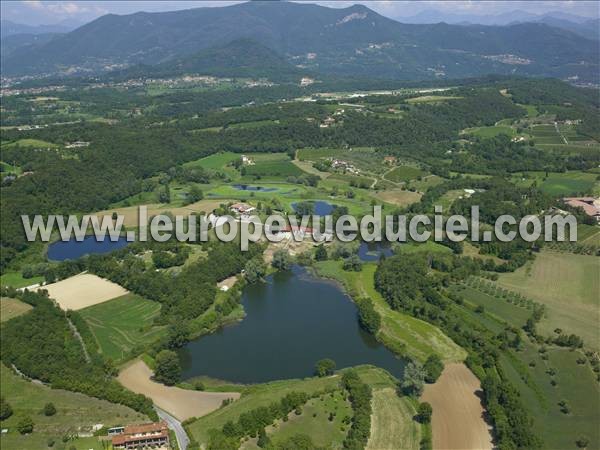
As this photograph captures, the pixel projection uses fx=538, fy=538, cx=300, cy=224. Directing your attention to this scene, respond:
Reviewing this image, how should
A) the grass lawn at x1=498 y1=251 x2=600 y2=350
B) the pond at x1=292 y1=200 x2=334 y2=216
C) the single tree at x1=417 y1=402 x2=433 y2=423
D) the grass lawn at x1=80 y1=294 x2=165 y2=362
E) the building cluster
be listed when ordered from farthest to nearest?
1. the building cluster
2. the pond at x1=292 y1=200 x2=334 y2=216
3. the grass lawn at x1=498 y1=251 x2=600 y2=350
4. the grass lawn at x1=80 y1=294 x2=165 y2=362
5. the single tree at x1=417 y1=402 x2=433 y2=423

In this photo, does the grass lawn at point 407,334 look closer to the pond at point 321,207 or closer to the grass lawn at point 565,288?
the grass lawn at point 565,288

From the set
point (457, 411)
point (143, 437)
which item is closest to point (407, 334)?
point (457, 411)

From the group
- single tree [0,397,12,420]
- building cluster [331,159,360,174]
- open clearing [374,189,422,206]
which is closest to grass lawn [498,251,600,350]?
open clearing [374,189,422,206]

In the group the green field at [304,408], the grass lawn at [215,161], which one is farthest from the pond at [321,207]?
the green field at [304,408]

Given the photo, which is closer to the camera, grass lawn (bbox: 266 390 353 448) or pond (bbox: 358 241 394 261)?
grass lawn (bbox: 266 390 353 448)

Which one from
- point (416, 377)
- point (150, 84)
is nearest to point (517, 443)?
point (416, 377)

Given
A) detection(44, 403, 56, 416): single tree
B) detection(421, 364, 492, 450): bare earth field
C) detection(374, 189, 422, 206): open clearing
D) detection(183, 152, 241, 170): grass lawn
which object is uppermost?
detection(183, 152, 241, 170): grass lawn

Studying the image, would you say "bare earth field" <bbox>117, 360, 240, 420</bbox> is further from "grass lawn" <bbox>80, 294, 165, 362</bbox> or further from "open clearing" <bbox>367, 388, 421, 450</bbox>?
"open clearing" <bbox>367, 388, 421, 450</bbox>
